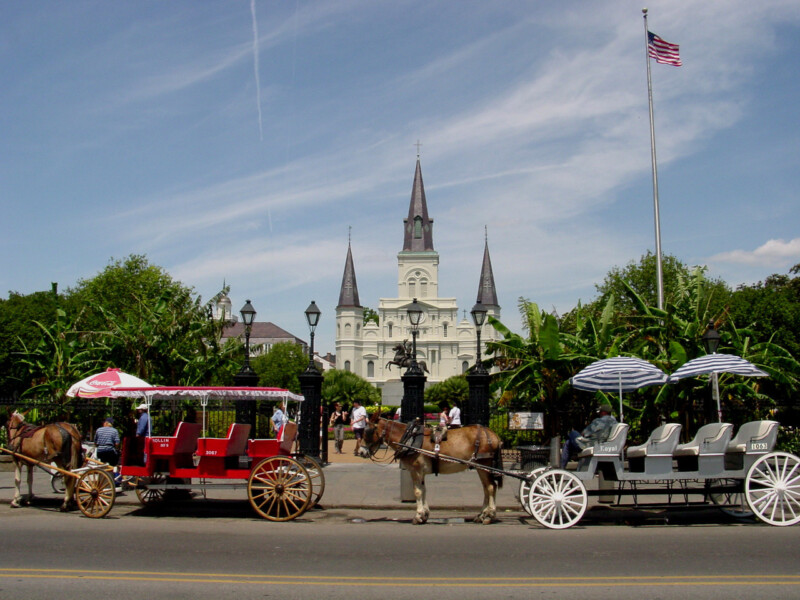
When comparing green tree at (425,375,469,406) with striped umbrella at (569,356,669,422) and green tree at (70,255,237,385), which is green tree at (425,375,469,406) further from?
striped umbrella at (569,356,669,422)

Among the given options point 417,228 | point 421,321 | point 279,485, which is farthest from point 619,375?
point 417,228

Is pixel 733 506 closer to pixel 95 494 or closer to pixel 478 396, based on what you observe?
pixel 478 396

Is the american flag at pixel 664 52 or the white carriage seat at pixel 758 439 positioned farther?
the american flag at pixel 664 52

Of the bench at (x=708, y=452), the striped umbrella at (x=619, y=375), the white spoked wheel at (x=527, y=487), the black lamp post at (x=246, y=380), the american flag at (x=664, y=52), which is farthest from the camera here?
the american flag at (x=664, y=52)

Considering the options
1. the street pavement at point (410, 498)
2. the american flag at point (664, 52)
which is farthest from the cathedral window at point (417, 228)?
the street pavement at point (410, 498)

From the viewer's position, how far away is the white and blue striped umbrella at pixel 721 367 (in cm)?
1220

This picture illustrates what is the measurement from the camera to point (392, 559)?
799 centimetres

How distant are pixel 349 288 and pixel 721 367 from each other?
10406 centimetres

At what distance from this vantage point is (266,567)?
763 centimetres

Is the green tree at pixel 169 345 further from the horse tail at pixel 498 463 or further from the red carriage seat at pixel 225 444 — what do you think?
the horse tail at pixel 498 463

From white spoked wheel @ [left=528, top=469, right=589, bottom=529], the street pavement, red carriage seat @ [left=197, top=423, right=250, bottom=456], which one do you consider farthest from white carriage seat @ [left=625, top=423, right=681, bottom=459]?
red carriage seat @ [left=197, top=423, right=250, bottom=456]

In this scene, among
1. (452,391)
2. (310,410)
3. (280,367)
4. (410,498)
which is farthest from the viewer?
(280,367)

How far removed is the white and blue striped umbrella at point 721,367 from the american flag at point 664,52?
44.2ft

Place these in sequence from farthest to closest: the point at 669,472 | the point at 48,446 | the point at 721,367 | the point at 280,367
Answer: the point at 280,367
the point at 721,367
the point at 48,446
the point at 669,472
